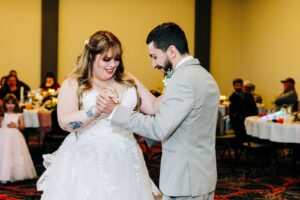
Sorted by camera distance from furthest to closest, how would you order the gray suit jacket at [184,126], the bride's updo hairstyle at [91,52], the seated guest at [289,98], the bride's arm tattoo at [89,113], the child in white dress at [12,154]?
the seated guest at [289,98] < the child in white dress at [12,154] < the bride's updo hairstyle at [91,52] < the bride's arm tattoo at [89,113] < the gray suit jacket at [184,126]

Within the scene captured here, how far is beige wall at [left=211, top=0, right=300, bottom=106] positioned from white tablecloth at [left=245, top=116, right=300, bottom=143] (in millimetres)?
4866

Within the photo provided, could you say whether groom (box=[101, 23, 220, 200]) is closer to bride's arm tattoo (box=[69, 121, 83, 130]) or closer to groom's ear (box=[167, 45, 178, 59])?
groom's ear (box=[167, 45, 178, 59])

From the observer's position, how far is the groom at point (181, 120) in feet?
7.46

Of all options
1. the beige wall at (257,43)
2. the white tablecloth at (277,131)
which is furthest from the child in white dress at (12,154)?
the beige wall at (257,43)

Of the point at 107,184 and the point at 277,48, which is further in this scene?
the point at 277,48

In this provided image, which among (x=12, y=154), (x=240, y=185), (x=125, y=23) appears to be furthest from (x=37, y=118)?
(x=125, y=23)

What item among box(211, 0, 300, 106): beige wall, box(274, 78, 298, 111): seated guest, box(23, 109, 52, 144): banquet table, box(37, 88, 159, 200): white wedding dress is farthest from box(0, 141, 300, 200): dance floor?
box(211, 0, 300, 106): beige wall

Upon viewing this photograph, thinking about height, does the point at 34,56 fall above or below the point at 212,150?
above

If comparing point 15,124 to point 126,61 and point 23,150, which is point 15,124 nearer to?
point 23,150

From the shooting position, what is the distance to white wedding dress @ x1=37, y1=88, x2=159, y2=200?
305 centimetres

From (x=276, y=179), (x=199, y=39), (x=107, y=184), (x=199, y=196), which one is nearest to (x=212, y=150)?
(x=199, y=196)

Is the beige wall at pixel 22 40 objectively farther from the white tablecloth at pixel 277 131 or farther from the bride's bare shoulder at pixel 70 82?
the bride's bare shoulder at pixel 70 82

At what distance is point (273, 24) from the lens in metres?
12.6

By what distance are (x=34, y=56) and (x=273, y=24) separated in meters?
5.82
